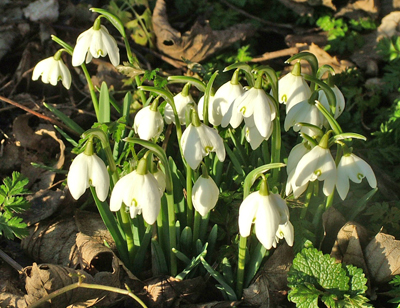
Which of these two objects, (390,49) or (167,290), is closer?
(167,290)

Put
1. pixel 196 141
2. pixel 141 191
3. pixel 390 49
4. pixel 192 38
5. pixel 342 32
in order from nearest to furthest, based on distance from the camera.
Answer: pixel 141 191
pixel 196 141
pixel 390 49
pixel 192 38
pixel 342 32

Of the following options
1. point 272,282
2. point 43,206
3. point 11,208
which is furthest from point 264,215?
point 43,206

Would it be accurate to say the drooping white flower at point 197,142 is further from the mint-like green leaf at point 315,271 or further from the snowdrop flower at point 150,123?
the mint-like green leaf at point 315,271

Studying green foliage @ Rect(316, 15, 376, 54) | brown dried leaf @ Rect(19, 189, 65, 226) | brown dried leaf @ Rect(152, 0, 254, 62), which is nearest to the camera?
brown dried leaf @ Rect(19, 189, 65, 226)

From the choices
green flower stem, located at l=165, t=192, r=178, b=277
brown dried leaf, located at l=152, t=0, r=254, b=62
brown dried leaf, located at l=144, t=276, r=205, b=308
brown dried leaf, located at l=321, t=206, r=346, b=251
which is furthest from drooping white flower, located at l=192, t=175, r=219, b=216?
brown dried leaf, located at l=152, t=0, r=254, b=62

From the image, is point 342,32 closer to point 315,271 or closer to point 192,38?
point 192,38

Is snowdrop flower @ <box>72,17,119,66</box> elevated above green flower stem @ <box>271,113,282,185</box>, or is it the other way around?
snowdrop flower @ <box>72,17,119,66</box>

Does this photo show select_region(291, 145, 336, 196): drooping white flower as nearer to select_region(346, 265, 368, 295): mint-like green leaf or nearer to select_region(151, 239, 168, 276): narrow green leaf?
select_region(346, 265, 368, 295): mint-like green leaf

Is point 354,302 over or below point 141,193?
below
